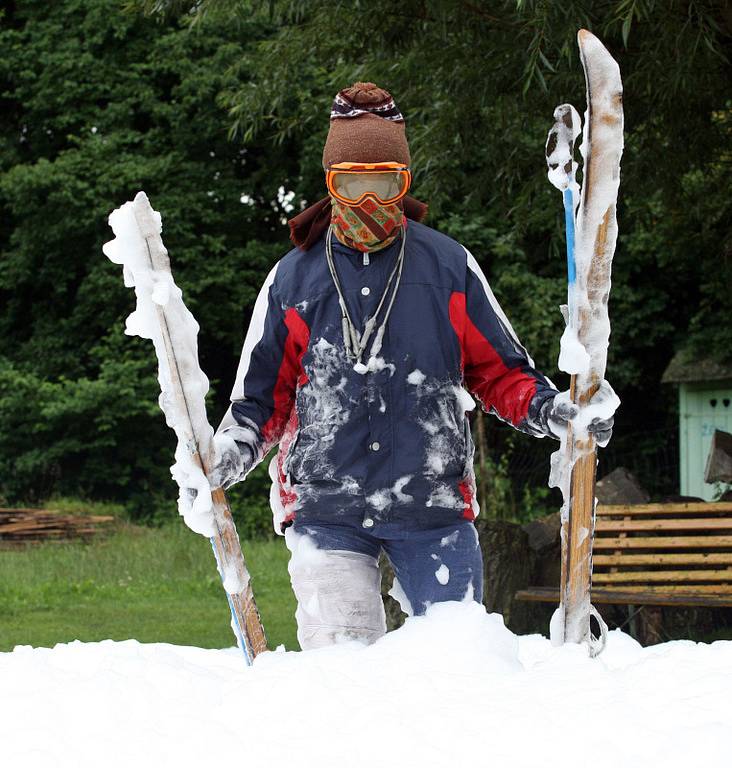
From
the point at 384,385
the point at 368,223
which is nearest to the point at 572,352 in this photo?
the point at 384,385

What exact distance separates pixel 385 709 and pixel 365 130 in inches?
53.5

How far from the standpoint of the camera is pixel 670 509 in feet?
22.1

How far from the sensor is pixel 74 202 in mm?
15234

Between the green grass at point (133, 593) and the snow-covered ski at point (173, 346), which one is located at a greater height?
the snow-covered ski at point (173, 346)

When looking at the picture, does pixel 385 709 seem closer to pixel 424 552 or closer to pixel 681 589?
pixel 424 552

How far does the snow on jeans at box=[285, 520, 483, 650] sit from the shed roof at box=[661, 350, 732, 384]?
10053mm

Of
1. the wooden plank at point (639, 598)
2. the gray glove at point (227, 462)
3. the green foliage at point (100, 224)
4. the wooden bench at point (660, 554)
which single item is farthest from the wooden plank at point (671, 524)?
the green foliage at point (100, 224)

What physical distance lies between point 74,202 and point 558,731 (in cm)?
1392

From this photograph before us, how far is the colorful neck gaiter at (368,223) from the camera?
115 inches

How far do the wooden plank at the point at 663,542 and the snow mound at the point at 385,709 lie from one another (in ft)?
12.9

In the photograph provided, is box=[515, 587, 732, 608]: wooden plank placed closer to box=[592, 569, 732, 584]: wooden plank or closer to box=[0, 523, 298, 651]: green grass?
box=[592, 569, 732, 584]: wooden plank

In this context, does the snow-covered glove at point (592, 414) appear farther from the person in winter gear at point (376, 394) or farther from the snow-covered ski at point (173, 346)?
the snow-covered ski at point (173, 346)

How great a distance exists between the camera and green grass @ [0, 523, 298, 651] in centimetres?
739

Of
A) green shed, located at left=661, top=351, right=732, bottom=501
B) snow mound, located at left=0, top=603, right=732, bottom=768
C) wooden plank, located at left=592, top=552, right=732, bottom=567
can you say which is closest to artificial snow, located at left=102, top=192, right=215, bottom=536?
snow mound, located at left=0, top=603, right=732, bottom=768
